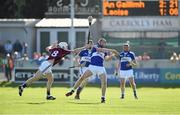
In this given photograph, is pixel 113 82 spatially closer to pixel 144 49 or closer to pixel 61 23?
pixel 144 49

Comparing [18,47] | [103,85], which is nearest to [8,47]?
[18,47]

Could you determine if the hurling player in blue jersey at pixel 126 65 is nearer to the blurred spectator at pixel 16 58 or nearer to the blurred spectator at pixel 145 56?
the blurred spectator at pixel 16 58

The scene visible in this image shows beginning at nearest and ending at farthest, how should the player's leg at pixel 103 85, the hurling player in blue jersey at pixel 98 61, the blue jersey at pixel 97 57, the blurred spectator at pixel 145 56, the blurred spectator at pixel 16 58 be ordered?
the player's leg at pixel 103 85 < the hurling player in blue jersey at pixel 98 61 < the blue jersey at pixel 97 57 < the blurred spectator at pixel 16 58 < the blurred spectator at pixel 145 56

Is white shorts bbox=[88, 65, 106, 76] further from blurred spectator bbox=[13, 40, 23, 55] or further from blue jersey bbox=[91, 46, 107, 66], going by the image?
blurred spectator bbox=[13, 40, 23, 55]

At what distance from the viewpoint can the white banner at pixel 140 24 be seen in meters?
48.3

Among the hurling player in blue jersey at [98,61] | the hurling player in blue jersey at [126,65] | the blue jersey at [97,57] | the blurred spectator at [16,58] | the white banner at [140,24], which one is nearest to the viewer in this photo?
the hurling player in blue jersey at [98,61]

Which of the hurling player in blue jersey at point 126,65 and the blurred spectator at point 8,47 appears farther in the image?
the blurred spectator at point 8,47

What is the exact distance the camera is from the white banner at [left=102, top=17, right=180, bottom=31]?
48.3m

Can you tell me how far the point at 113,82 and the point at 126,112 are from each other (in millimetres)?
21065

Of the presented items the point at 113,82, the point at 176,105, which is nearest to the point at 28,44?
the point at 113,82

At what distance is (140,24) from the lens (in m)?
49.1

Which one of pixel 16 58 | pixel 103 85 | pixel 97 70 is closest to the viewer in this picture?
pixel 103 85

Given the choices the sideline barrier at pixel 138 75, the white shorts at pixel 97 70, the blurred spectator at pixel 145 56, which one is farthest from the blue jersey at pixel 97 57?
the blurred spectator at pixel 145 56

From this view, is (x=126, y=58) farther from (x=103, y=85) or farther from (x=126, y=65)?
Answer: (x=103, y=85)
